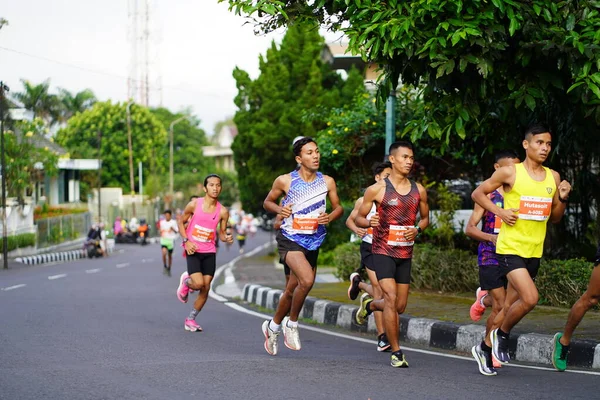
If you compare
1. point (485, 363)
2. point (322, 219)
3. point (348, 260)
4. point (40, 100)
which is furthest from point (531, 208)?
point (40, 100)

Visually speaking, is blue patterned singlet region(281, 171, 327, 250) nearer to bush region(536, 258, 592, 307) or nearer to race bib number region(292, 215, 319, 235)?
race bib number region(292, 215, 319, 235)

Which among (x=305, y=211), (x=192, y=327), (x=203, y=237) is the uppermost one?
(x=305, y=211)

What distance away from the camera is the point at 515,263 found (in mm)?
7406

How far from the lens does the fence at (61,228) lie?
4194cm

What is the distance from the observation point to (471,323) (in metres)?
10.1

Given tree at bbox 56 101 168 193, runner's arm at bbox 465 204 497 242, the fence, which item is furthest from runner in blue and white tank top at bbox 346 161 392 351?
tree at bbox 56 101 168 193

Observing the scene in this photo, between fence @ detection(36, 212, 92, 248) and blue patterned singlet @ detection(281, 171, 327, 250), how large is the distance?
3363 centimetres

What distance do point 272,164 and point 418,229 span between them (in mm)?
25663

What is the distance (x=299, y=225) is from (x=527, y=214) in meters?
2.18

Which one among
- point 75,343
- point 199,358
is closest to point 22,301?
point 75,343

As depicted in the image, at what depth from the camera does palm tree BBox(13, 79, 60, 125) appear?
51981mm

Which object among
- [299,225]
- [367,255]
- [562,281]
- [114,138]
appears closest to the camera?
[299,225]

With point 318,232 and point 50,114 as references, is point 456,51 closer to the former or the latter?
point 318,232

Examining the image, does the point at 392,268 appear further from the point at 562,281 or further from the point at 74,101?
the point at 74,101
